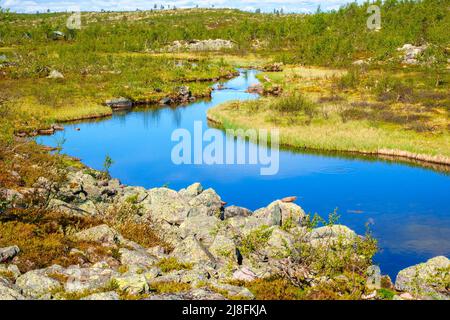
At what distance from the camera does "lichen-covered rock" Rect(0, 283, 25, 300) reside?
12477 mm

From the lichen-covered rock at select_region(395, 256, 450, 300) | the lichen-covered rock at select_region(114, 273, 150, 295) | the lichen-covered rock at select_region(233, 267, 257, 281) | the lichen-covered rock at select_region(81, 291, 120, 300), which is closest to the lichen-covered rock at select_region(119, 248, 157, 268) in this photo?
the lichen-covered rock at select_region(114, 273, 150, 295)

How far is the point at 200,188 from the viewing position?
32312mm

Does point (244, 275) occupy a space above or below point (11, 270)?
below

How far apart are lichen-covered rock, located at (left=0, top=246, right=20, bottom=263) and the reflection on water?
59.9 feet

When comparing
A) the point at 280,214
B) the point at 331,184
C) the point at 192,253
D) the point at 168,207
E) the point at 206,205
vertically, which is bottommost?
the point at 331,184

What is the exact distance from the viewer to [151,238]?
21.5 meters

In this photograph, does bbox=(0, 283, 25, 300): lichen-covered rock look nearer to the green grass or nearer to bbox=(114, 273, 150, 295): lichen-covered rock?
bbox=(114, 273, 150, 295): lichen-covered rock

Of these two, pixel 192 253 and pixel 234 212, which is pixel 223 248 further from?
pixel 234 212

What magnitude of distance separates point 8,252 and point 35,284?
2.55 meters

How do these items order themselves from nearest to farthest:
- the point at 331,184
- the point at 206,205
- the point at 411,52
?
the point at 206,205
the point at 331,184
the point at 411,52

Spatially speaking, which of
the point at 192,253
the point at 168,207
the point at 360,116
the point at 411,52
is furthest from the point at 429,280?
the point at 411,52

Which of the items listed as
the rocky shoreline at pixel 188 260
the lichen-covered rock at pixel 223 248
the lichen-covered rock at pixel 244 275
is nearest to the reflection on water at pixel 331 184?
the rocky shoreline at pixel 188 260

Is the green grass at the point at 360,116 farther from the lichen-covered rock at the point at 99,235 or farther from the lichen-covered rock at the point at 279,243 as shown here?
the lichen-covered rock at the point at 99,235
